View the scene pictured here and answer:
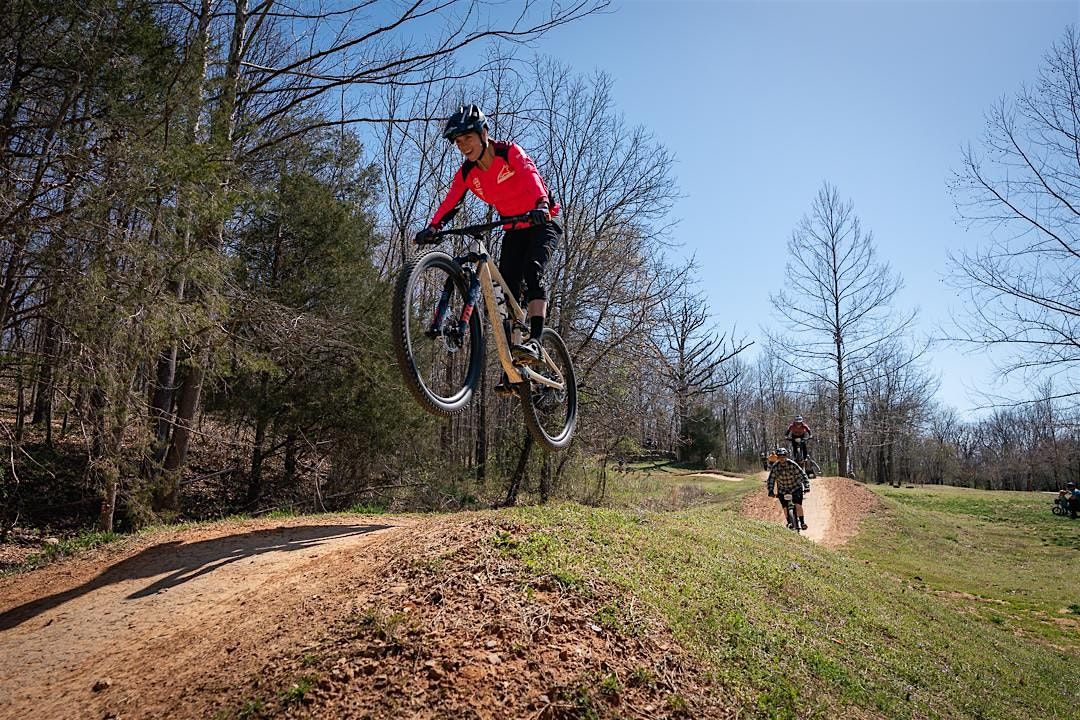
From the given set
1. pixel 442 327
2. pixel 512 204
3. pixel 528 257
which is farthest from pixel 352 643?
pixel 512 204

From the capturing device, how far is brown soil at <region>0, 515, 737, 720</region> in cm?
336

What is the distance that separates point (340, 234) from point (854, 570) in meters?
12.9

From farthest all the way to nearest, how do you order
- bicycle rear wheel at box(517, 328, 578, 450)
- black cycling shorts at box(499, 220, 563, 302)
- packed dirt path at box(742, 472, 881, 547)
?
packed dirt path at box(742, 472, 881, 547)
bicycle rear wheel at box(517, 328, 578, 450)
black cycling shorts at box(499, 220, 563, 302)

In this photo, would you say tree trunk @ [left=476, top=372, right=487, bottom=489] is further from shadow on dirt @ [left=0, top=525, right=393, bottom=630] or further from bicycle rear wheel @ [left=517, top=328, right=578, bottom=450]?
bicycle rear wheel @ [left=517, top=328, right=578, bottom=450]

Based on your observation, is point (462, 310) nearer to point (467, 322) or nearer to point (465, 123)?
point (467, 322)

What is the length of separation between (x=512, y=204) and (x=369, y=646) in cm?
350

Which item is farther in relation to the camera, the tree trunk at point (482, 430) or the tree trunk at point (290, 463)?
the tree trunk at point (482, 430)

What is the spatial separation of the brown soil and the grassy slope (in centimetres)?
48

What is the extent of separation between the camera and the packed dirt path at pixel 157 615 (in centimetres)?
397

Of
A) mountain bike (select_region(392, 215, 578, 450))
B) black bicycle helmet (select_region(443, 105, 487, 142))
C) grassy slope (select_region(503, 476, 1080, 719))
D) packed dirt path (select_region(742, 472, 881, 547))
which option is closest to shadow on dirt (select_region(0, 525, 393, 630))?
grassy slope (select_region(503, 476, 1080, 719))

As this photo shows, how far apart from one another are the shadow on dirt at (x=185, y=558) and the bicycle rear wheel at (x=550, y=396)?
10.6 ft

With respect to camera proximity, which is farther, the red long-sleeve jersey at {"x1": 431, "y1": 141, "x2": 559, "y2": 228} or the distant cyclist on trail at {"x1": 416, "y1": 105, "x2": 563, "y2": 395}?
the red long-sleeve jersey at {"x1": 431, "y1": 141, "x2": 559, "y2": 228}

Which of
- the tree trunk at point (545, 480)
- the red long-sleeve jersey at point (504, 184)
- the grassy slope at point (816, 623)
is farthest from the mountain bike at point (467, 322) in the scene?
the tree trunk at point (545, 480)

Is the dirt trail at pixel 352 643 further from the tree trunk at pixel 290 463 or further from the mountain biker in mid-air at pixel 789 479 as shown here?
the mountain biker in mid-air at pixel 789 479
